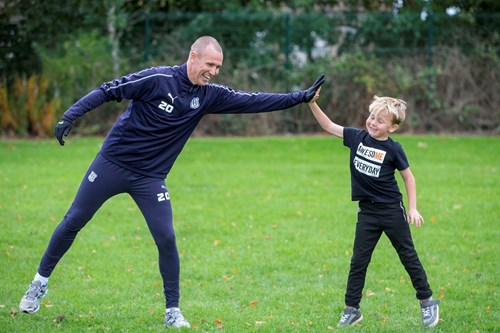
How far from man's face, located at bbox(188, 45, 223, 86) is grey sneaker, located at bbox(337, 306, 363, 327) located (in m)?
2.04

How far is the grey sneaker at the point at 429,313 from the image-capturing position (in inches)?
241

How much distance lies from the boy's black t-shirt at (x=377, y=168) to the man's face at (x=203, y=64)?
4.04 feet

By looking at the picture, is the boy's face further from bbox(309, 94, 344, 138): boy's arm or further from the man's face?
the man's face

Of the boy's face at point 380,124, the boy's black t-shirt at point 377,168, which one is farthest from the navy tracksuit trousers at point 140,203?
the boy's face at point 380,124

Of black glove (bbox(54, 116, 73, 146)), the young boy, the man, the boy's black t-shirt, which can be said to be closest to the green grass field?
the young boy

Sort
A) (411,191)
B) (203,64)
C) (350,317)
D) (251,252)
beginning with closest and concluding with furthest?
(203,64) → (411,191) → (350,317) → (251,252)

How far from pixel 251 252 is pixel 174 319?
283cm

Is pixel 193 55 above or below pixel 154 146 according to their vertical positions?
above

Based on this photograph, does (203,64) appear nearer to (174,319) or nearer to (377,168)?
(377,168)

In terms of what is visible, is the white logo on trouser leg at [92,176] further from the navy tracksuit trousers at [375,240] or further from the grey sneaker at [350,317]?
the grey sneaker at [350,317]

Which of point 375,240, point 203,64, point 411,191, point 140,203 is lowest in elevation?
point 375,240

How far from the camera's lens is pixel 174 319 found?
6000 millimetres

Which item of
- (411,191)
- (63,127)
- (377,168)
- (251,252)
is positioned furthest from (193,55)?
(251,252)

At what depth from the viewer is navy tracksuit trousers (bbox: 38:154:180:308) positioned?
19.7 ft
